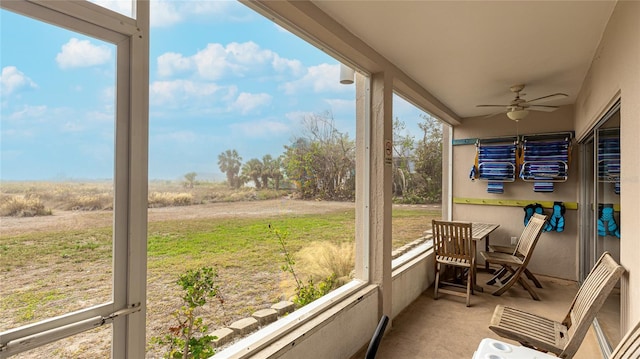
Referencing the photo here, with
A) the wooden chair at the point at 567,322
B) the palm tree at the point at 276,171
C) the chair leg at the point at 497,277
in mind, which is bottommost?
the chair leg at the point at 497,277

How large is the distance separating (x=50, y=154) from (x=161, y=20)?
68 centimetres

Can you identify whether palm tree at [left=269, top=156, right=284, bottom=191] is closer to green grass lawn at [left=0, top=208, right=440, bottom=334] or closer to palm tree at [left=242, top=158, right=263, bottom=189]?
palm tree at [left=242, top=158, right=263, bottom=189]

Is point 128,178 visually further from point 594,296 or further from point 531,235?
point 531,235

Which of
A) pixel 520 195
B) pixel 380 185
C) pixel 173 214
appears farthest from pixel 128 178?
pixel 520 195

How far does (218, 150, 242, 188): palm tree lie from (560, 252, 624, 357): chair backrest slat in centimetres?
213

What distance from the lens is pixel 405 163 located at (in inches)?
147

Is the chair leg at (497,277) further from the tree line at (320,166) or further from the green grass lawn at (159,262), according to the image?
the green grass lawn at (159,262)

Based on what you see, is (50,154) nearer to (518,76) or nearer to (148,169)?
(148,169)

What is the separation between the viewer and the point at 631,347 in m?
1.35

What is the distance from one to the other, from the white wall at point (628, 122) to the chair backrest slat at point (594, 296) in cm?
6

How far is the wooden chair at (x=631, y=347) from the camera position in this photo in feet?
4.27

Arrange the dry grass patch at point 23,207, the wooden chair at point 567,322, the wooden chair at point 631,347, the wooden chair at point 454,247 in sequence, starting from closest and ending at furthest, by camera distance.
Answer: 1. the dry grass patch at point 23,207
2. the wooden chair at point 631,347
3. the wooden chair at point 567,322
4. the wooden chair at point 454,247

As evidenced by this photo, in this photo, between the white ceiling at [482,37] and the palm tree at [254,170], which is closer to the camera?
the palm tree at [254,170]

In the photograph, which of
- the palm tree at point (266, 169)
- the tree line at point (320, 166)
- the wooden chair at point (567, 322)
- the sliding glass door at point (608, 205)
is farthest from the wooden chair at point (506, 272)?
the palm tree at point (266, 169)
